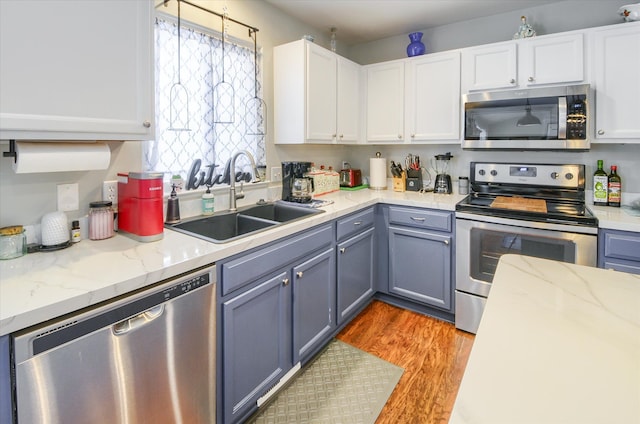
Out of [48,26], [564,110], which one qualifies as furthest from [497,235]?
[48,26]

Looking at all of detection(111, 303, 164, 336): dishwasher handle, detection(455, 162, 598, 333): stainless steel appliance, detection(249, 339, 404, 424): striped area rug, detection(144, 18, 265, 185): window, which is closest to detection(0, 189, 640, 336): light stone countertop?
detection(111, 303, 164, 336): dishwasher handle

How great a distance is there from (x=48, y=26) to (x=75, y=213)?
779 millimetres

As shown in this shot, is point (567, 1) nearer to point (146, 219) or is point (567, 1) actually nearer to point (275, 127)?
point (275, 127)

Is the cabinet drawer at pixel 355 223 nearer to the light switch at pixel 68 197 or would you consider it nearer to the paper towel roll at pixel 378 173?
the paper towel roll at pixel 378 173

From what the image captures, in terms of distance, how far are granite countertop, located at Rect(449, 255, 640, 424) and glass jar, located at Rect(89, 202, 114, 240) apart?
1578 mm

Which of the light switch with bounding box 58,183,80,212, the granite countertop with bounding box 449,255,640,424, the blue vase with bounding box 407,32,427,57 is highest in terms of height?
the blue vase with bounding box 407,32,427,57

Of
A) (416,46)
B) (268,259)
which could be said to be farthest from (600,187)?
(268,259)

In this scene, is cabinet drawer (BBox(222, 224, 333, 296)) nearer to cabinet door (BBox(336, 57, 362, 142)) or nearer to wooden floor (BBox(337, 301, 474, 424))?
wooden floor (BBox(337, 301, 474, 424))

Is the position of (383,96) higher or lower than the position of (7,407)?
higher

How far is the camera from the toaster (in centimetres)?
330

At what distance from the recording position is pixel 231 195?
224 centimetres

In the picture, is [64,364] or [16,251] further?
[16,251]

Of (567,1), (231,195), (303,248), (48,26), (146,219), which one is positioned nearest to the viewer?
(48,26)

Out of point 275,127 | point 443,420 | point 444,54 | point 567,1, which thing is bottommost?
point 443,420
